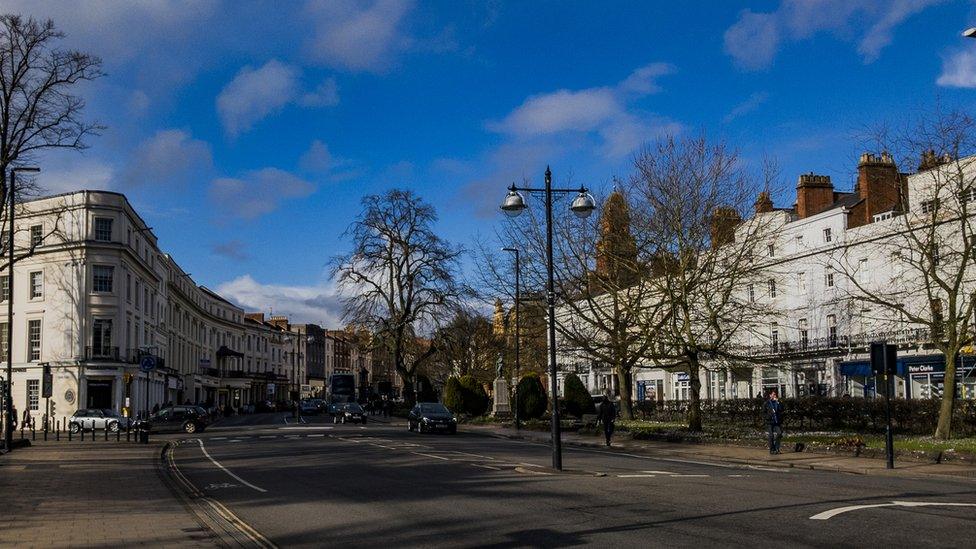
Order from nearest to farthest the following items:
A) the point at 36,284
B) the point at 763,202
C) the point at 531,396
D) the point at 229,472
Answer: the point at 229,472 → the point at 763,202 → the point at 531,396 → the point at 36,284

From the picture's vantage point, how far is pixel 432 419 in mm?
45031

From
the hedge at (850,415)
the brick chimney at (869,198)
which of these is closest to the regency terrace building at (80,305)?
the hedge at (850,415)

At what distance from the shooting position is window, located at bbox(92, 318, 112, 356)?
61.7 metres

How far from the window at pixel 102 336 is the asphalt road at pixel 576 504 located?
134 feet

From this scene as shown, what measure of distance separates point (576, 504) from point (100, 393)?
180 feet

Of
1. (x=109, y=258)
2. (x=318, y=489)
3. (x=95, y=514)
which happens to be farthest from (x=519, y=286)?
(x=109, y=258)

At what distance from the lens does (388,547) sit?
425 inches

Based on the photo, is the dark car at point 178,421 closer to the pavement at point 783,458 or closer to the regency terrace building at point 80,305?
the regency terrace building at point 80,305

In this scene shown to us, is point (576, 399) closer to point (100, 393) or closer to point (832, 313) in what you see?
point (832, 313)

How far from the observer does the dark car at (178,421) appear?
167 ft

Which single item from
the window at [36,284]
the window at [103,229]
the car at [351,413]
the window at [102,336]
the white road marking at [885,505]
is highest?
the window at [103,229]

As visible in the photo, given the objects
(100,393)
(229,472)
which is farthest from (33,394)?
(229,472)

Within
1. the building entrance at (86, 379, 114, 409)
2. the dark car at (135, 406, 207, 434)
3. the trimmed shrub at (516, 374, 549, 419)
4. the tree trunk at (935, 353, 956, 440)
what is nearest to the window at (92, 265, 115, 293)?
the building entrance at (86, 379, 114, 409)

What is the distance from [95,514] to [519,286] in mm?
28505
